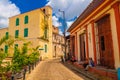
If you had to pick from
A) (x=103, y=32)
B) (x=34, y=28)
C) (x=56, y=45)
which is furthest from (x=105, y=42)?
(x=56, y=45)

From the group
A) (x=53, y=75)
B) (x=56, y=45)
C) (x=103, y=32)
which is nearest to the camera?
(x=53, y=75)

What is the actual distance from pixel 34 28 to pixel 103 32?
1668 cm

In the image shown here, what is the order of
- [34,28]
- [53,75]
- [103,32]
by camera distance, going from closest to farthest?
[53,75], [103,32], [34,28]

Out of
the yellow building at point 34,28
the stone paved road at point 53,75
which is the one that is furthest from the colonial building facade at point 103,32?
the yellow building at point 34,28

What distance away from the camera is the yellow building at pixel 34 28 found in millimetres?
25125

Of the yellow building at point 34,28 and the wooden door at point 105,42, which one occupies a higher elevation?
the yellow building at point 34,28

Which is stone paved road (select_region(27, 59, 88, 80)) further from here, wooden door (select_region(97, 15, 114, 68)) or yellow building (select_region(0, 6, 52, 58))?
yellow building (select_region(0, 6, 52, 58))

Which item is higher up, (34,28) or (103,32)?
(34,28)

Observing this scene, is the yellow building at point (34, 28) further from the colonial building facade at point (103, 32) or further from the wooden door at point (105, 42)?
the wooden door at point (105, 42)

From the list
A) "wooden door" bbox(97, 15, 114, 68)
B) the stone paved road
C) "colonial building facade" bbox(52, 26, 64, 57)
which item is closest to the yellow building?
"colonial building facade" bbox(52, 26, 64, 57)

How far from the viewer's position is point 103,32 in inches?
411

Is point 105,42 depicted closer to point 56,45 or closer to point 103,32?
point 103,32

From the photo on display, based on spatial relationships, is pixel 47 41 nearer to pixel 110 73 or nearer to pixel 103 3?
pixel 103 3

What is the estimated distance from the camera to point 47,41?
28250 millimetres
